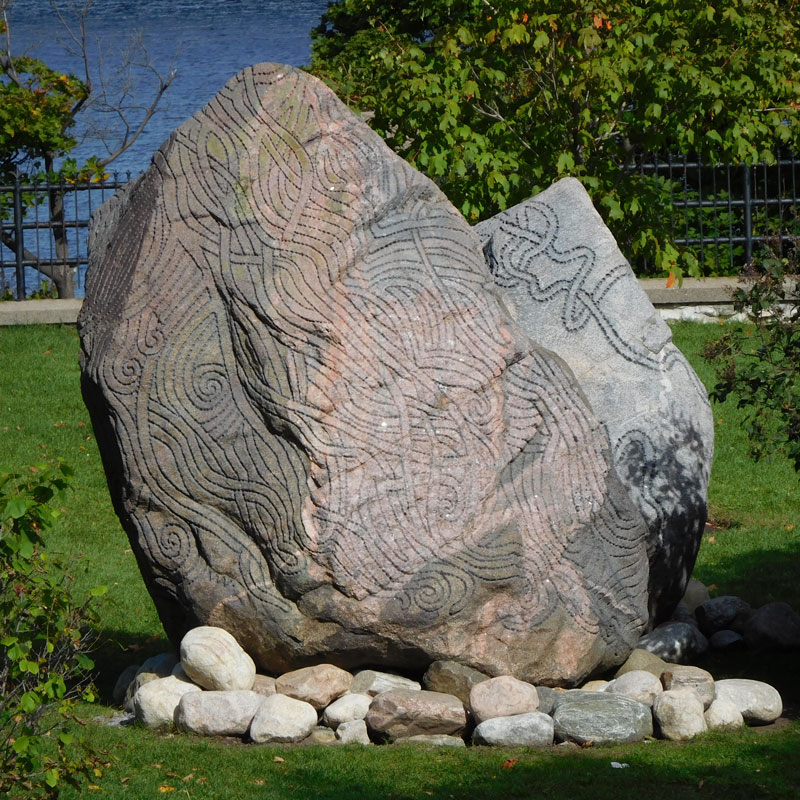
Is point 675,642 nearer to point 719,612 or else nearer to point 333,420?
point 719,612

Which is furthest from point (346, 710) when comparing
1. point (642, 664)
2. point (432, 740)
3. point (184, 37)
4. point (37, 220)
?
point (184, 37)

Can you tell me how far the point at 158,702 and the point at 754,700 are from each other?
2636 millimetres

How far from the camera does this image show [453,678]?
590 centimetres

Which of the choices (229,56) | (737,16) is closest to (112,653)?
(737,16)

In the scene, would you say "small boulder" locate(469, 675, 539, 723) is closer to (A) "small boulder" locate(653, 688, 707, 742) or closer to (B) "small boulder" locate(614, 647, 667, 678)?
(A) "small boulder" locate(653, 688, 707, 742)

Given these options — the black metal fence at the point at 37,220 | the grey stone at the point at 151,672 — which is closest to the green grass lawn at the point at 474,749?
the grey stone at the point at 151,672

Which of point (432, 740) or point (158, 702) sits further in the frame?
point (158, 702)

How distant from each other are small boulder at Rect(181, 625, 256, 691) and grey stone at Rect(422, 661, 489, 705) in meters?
0.81

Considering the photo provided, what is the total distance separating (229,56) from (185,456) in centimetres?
3467

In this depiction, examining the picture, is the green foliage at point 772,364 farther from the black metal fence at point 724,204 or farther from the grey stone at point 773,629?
the black metal fence at point 724,204

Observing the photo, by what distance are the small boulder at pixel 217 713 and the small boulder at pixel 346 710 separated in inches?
12.8

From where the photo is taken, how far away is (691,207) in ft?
Answer: 45.8

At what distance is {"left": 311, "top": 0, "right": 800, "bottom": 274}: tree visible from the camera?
10.7 metres

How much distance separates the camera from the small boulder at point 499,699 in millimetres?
5766
